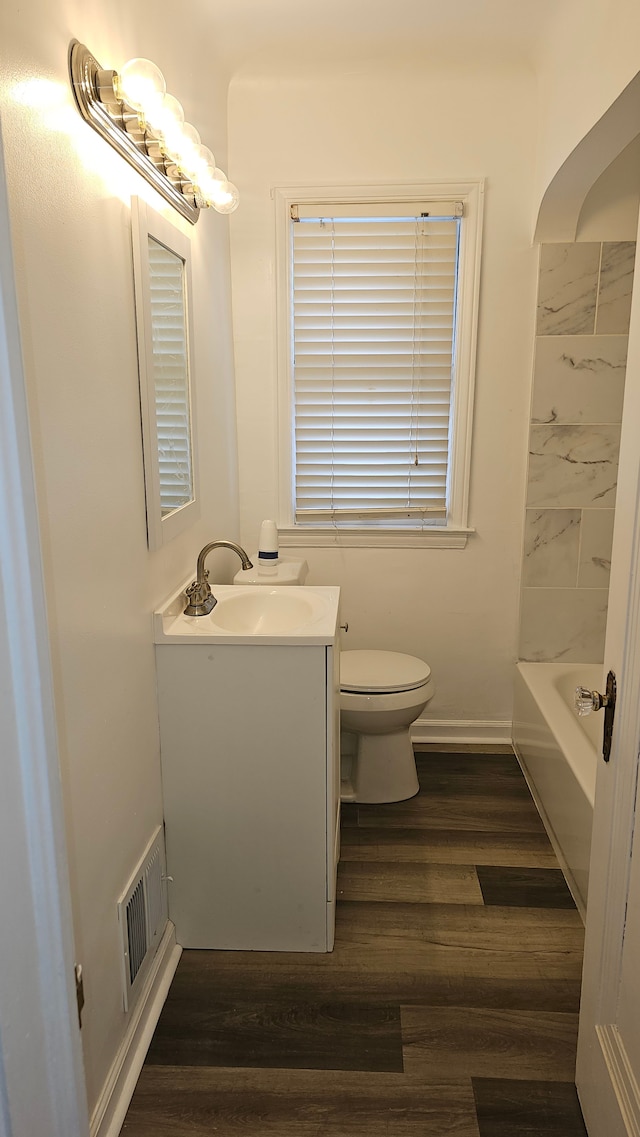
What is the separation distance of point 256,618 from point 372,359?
1.24 meters

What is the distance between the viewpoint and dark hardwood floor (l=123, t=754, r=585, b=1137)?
1.63m

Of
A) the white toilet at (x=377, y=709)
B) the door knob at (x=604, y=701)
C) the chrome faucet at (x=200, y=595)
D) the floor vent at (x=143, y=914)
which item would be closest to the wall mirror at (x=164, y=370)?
the chrome faucet at (x=200, y=595)

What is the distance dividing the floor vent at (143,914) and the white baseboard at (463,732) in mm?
1540

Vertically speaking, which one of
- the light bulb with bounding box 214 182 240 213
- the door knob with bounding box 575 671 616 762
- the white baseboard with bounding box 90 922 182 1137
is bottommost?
the white baseboard with bounding box 90 922 182 1137

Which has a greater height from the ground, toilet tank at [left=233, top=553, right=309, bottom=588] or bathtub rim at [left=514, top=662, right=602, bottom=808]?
toilet tank at [left=233, top=553, right=309, bottom=588]

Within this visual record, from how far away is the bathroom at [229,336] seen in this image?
134 centimetres

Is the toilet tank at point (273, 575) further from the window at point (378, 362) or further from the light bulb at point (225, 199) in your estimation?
the light bulb at point (225, 199)

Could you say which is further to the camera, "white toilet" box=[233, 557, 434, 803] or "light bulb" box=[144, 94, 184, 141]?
"white toilet" box=[233, 557, 434, 803]

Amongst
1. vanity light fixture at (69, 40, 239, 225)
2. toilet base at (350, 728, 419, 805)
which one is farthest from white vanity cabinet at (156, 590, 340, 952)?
vanity light fixture at (69, 40, 239, 225)

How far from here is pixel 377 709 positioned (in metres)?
2.71

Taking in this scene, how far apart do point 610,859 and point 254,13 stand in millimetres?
2552

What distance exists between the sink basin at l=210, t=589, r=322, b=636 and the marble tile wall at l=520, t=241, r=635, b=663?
1.19 metres

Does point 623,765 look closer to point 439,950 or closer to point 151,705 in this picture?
point 439,950

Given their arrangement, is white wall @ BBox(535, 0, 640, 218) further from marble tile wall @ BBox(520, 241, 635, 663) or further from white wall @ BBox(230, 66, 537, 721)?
marble tile wall @ BBox(520, 241, 635, 663)
